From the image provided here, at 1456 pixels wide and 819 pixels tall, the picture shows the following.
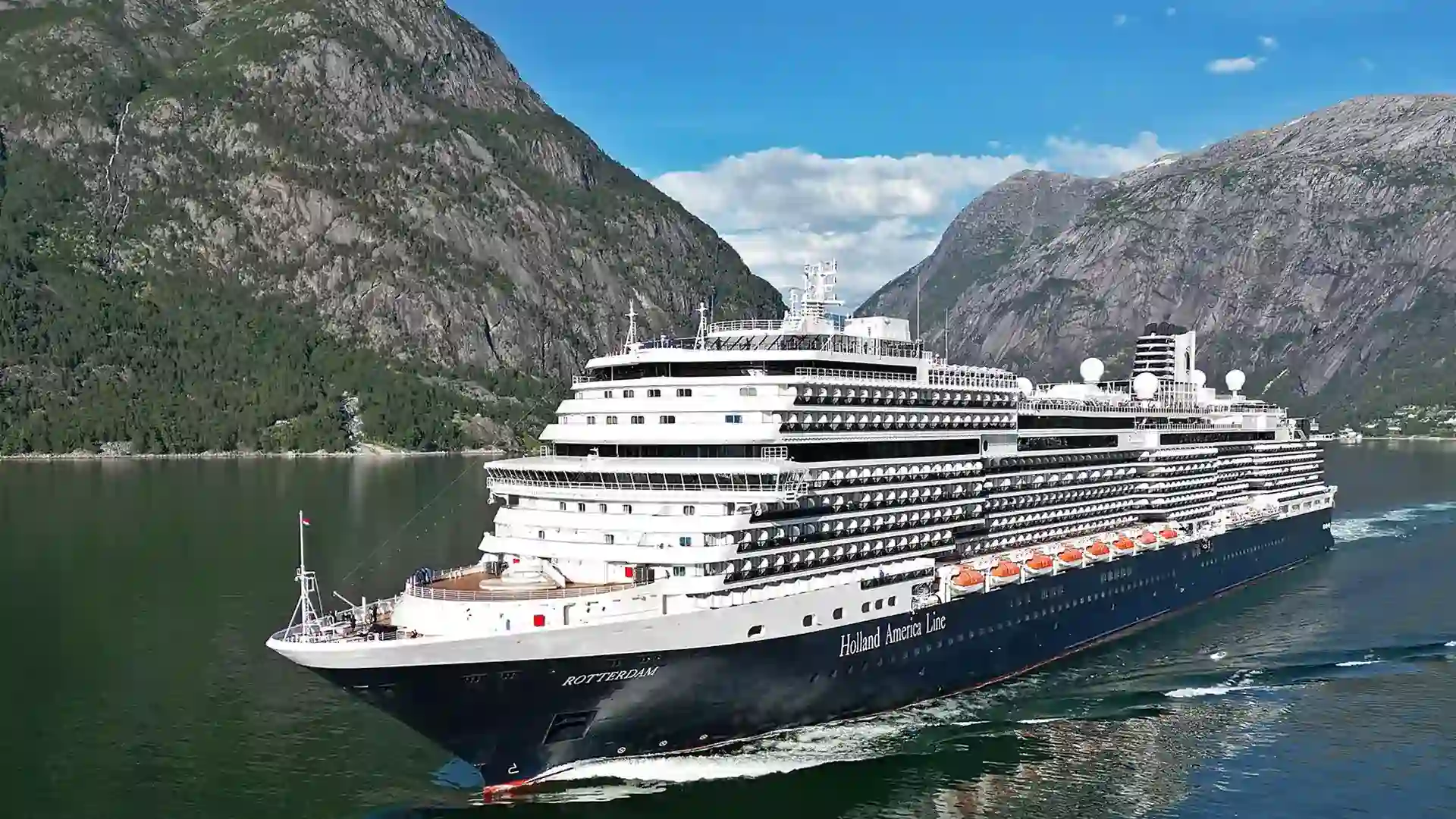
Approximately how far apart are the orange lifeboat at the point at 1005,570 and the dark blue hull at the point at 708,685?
690 mm

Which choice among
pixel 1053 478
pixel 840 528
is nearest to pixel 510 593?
pixel 840 528

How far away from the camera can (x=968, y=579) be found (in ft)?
127

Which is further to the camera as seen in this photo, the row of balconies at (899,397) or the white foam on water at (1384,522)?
the white foam on water at (1384,522)

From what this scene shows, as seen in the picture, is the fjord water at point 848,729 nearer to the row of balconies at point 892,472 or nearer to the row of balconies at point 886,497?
→ the row of balconies at point 886,497

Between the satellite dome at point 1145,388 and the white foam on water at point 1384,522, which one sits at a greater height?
the satellite dome at point 1145,388

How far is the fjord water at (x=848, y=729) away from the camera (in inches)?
1249

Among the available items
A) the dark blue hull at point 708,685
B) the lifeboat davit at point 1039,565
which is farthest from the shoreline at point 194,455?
the dark blue hull at point 708,685

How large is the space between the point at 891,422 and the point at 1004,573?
749 centimetres

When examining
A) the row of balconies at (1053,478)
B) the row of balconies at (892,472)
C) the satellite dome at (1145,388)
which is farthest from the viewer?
the satellite dome at (1145,388)

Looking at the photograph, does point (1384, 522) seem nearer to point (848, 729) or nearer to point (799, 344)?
point (848, 729)

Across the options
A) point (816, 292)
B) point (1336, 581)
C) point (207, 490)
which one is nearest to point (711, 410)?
point (816, 292)

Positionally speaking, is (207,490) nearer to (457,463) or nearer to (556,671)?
(457,463)

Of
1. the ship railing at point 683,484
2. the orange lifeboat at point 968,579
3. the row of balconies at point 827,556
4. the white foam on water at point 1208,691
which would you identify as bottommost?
the white foam on water at point 1208,691

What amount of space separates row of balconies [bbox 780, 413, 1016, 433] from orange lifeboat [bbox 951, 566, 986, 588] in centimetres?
528
